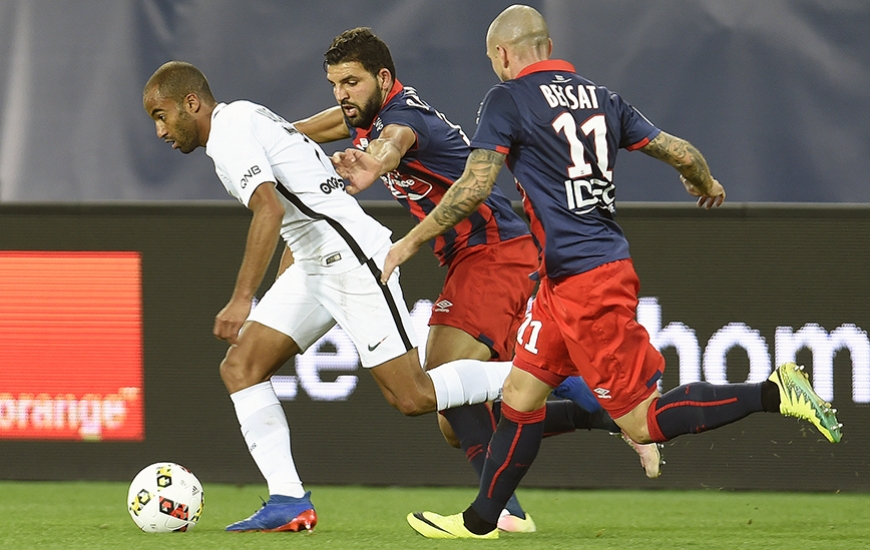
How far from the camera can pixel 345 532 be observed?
511 centimetres

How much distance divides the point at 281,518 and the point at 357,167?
1.34 metres

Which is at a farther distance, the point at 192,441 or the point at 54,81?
the point at 54,81

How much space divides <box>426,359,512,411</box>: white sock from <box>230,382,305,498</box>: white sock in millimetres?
612

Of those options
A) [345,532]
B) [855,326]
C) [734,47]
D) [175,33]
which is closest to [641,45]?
[734,47]

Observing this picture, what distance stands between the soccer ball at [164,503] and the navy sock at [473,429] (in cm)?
104

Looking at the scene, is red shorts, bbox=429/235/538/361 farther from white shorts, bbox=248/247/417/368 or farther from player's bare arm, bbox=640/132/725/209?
player's bare arm, bbox=640/132/725/209

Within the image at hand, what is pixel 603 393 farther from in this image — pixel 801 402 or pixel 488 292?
pixel 488 292

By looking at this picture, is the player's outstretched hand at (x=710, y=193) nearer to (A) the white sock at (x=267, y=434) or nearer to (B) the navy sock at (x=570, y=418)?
(B) the navy sock at (x=570, y=418)

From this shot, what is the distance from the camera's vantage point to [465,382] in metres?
5.16

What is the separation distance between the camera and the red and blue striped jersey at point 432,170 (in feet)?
17.3

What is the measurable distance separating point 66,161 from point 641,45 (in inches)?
145

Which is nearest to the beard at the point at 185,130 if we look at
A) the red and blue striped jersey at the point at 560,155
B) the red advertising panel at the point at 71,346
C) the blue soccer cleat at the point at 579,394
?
the red and blue striped jersey at the point at 560,155

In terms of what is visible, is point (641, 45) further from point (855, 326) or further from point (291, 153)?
point (291, 153)

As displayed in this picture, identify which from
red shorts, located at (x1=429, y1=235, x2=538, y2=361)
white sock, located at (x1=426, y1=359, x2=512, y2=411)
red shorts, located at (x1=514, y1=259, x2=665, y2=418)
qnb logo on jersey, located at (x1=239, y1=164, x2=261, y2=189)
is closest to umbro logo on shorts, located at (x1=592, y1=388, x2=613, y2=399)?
red shorts, located at (x1=514, y1=259, x2=665, y2=418)
